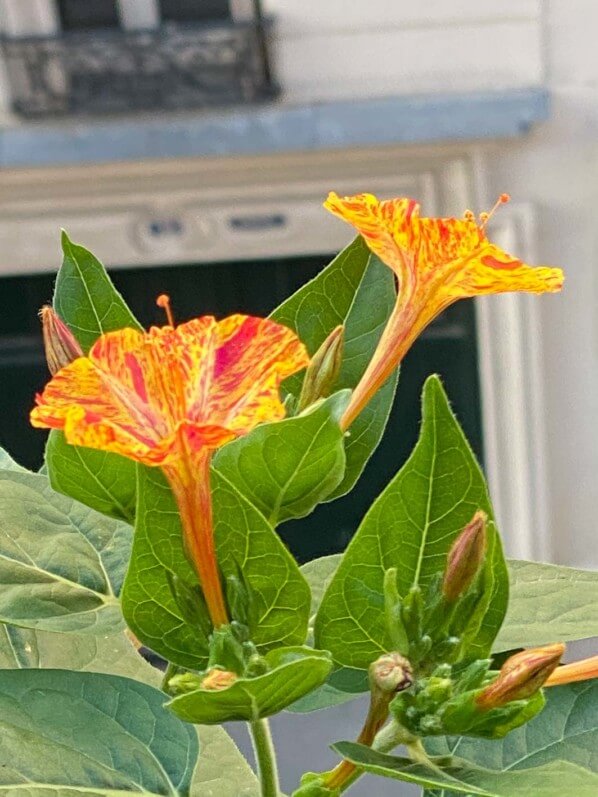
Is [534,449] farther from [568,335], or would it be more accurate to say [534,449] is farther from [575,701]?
[575,701]

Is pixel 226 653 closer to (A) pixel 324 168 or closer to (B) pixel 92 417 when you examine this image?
(B) pixel 92 417

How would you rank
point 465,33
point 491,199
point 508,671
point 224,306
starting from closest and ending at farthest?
point 508,671 < point 465,33 < point 491,199 < point 224,306

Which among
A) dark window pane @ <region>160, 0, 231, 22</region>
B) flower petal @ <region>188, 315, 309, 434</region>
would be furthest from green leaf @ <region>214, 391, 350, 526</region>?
dark window pane @ <region>160, 0, 231, 22</region>

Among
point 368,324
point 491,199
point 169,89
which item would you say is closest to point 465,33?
point 491,199

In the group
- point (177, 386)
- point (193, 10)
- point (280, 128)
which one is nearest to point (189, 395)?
point (177, 386)

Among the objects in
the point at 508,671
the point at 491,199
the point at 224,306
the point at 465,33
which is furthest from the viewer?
the point at 224,306

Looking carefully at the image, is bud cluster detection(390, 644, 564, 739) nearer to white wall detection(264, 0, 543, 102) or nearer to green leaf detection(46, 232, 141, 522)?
green leaf detection(46, 232, 141, 522)

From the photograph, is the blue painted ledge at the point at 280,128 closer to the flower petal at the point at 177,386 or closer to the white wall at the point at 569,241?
the white wall at the point at 569,241
